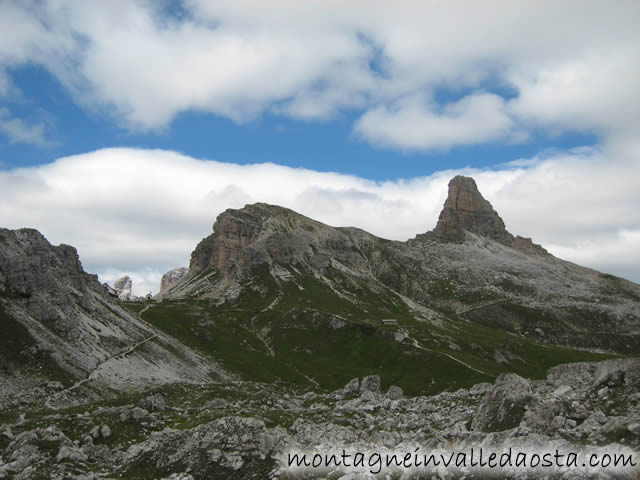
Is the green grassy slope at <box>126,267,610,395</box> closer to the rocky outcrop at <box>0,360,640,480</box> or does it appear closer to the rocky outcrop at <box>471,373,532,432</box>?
the rocky outcrop at <box>0,360,640,480</box>

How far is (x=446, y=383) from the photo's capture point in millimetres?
125250

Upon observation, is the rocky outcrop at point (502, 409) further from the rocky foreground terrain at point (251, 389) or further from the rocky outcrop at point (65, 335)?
the rocky outcrop at point (65, 335)

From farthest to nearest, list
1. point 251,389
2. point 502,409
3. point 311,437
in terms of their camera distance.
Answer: point 251,389
point 311,437
point 502,409

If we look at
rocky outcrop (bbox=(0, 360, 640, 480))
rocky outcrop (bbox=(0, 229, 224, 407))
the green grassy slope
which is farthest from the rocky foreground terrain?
the green grassy slope

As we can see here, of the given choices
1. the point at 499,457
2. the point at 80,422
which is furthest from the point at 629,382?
the point at 80,422

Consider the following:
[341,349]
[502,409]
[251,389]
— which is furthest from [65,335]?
[341,349]

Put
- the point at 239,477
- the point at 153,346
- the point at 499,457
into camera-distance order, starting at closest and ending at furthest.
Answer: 1. the point at 499,457
2. the point at 239,477
3. the point at 153,346

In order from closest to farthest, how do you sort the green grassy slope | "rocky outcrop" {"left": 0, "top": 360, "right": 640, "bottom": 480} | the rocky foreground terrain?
"rocky outcrop" {"left": 0, "top": 360, "right": 640, "bottom": 480}, the rocky foreground terrain, the green grassy slope

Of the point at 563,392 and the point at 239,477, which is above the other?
the point at 563,392

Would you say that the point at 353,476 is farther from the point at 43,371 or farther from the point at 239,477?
the point at 43,371

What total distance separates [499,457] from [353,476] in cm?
650

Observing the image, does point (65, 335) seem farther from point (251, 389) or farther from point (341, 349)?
point (341, 349)

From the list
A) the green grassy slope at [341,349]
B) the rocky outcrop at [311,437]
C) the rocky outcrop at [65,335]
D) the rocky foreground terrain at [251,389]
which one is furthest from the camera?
the green grassy slope at [341,349]

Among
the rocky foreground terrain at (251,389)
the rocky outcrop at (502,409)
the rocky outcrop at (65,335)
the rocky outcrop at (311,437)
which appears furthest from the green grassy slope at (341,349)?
the rocky outcrop at (502,409)
